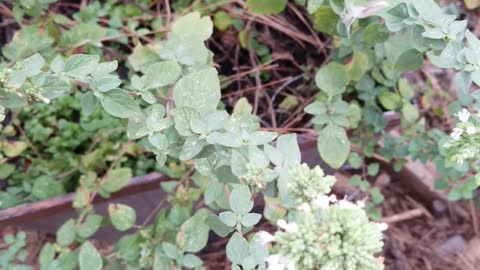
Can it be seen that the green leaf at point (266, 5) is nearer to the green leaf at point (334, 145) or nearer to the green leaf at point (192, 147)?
the green leaf at point (334, 145)

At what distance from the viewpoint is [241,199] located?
75 centimetres

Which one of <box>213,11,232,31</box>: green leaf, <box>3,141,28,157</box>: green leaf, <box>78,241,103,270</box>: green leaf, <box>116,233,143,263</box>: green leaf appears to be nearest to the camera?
<box>78,241,103,270</box>: green leaf

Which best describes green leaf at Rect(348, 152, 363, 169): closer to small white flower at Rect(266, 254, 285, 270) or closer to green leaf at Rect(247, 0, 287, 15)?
green leaf at Rect(247, 0, 287, 15)

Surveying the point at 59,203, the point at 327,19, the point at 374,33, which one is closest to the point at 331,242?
the point at 374,33

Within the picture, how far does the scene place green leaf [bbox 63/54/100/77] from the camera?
81 cm

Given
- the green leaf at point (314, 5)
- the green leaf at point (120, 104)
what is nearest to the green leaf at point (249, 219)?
the green leaf at point (120, 104)

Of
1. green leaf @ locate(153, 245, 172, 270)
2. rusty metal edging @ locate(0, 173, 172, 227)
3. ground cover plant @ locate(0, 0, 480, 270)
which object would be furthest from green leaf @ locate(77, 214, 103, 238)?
green leaf @ locate(153, 245, 172, 270)

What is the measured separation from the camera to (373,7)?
89cm

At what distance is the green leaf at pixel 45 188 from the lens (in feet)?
4.22

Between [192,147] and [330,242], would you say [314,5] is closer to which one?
[192,147]

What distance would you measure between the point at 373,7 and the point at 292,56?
683 mm

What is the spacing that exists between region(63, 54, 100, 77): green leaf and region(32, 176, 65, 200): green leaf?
56 centimetres

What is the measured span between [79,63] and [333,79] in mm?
565

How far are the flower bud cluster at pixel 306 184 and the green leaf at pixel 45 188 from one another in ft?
2.86
